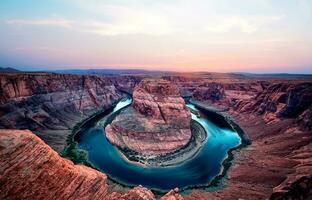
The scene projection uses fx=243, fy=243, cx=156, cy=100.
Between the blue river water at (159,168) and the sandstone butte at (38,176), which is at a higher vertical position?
the sandstone butte at (38,176)

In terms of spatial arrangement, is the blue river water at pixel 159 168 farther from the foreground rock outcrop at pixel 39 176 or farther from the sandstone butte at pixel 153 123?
the foreground rock outcrop at pixel 39 176

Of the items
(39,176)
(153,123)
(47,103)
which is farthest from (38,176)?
(47,103)

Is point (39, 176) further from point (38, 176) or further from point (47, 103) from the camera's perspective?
point (47, 103)

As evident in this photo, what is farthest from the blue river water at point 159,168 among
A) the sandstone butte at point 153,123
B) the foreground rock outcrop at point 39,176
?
the foreground rock outcrop at point 39,176

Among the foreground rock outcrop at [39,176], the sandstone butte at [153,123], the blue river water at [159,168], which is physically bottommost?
→ the blue river water at [159,168]

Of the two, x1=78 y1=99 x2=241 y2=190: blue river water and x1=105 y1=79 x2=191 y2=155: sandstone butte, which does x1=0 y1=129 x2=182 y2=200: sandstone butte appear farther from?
x1=105 y1=79 x2=191 y2=155: sandstone butte

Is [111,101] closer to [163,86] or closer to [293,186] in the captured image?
[163,86]
